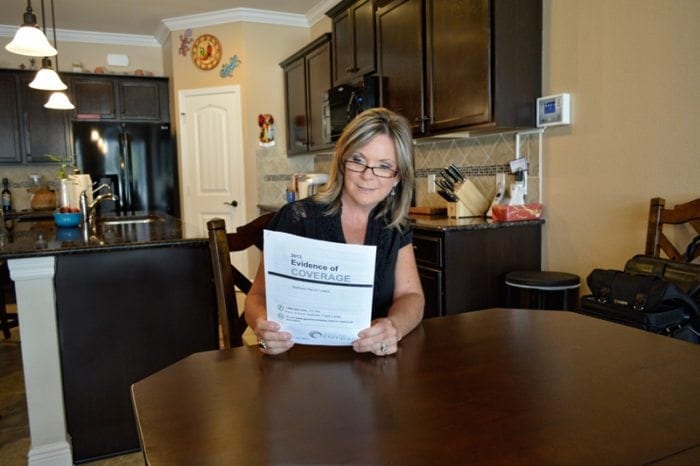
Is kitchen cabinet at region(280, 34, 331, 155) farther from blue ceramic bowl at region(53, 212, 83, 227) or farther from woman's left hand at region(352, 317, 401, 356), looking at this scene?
woman's left hand at region(352, 317, 401, 356)

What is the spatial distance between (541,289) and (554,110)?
89 cm

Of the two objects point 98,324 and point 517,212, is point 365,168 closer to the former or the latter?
point 98,324

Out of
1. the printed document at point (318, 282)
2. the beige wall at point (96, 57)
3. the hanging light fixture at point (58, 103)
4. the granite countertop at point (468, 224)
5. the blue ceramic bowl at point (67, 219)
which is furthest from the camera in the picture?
the beige wall at point (96, 57)

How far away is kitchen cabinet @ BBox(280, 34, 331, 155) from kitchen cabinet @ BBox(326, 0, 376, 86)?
20cm

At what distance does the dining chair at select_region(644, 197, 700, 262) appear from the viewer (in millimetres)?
1983

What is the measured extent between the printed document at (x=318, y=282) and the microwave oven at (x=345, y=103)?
8.92ft

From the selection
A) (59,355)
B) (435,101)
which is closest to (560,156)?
(435,101)

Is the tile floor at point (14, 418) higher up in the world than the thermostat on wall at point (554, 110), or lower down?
lower down

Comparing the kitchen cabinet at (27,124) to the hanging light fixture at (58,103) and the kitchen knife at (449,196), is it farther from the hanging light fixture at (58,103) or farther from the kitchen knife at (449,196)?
the kitchen knife at (449,196)

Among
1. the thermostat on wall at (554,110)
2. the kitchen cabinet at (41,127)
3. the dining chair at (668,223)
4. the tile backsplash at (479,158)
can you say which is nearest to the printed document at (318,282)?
the tile backsplash at (479,158)

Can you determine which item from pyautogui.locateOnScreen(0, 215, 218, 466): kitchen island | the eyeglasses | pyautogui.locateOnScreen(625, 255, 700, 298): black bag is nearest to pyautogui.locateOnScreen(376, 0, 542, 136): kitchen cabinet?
pyautogui.locateOnScreen(625, 255, 700, 298): black bag

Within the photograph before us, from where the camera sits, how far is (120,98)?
5.52m

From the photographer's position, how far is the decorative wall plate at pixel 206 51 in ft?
17.1

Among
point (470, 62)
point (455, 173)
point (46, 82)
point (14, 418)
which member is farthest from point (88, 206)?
point (470, 62)
